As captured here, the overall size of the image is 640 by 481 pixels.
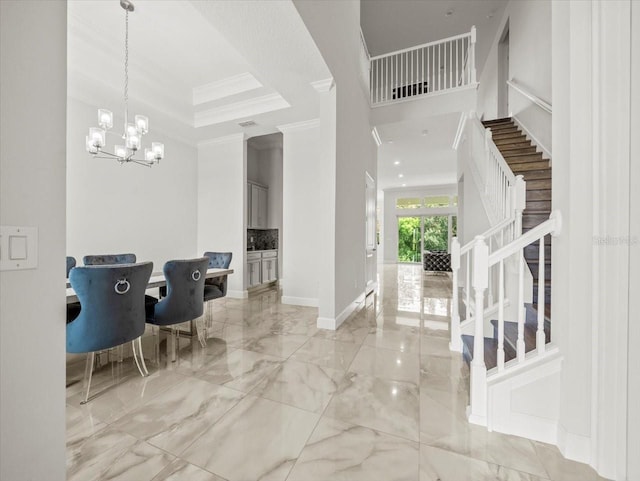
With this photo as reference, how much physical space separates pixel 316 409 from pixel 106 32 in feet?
15.1

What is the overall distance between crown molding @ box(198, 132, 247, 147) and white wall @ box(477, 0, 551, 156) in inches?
196

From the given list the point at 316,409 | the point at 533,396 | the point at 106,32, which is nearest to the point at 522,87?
the point at 533,396

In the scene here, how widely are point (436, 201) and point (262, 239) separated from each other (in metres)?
8.73

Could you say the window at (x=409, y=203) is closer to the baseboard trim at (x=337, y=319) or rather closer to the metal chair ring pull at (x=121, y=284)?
the baseboard trim at (x=337, y=319)

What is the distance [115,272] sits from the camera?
71.6 inches

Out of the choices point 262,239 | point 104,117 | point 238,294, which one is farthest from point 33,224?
point 262,239

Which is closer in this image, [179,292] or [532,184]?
[179,292]

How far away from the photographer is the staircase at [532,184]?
104 inches

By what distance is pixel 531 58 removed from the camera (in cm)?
439

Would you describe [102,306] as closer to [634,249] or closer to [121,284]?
[121,284]

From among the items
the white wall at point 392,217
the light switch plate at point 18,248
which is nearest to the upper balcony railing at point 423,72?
the light switch plate at point 18,248

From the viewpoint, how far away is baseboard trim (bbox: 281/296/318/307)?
4.46m

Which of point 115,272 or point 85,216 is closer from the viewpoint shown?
point 115,272

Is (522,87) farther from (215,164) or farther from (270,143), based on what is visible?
(215,164)
